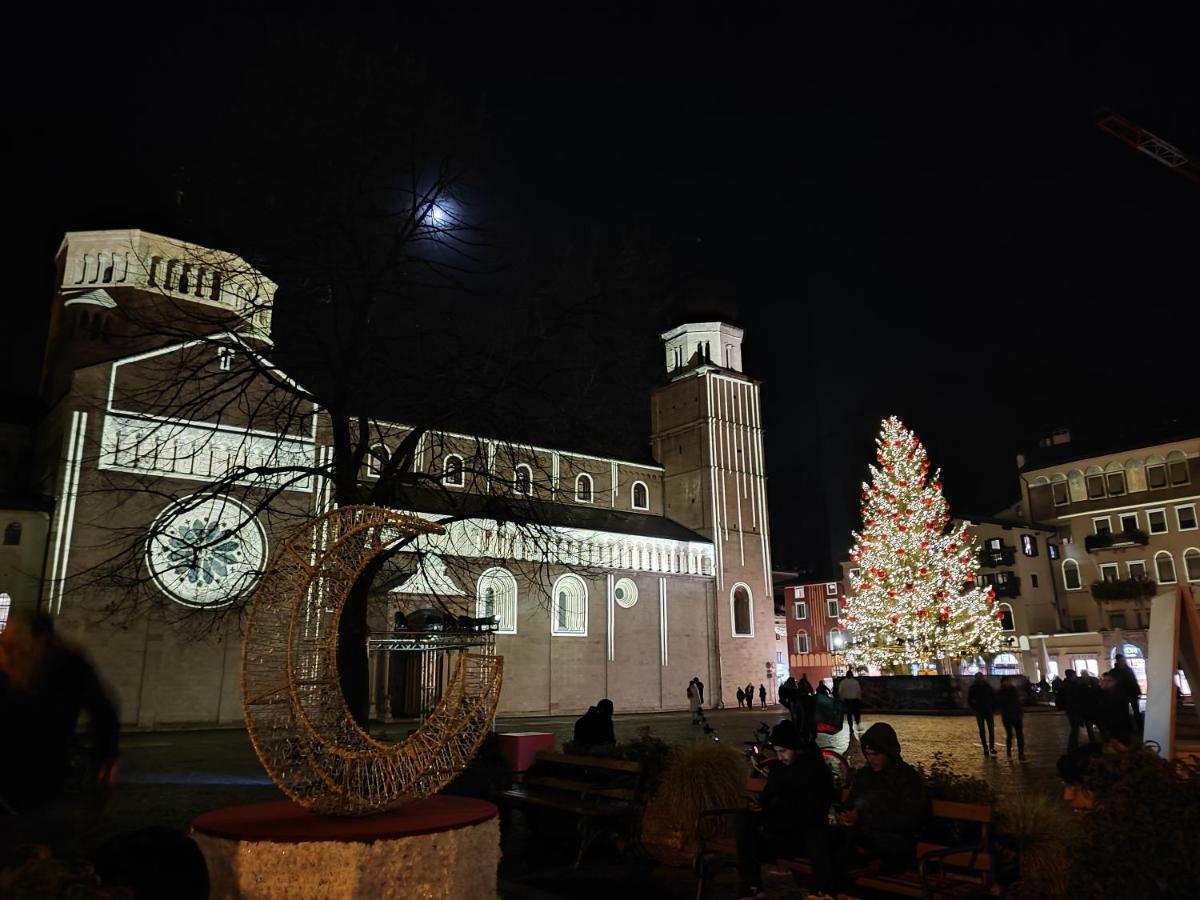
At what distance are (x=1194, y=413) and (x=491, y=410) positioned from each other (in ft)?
182

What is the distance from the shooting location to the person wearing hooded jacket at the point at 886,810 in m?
5.36

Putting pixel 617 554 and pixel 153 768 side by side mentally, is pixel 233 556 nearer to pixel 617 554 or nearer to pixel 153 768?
pixel 153 768

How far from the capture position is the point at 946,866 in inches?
208

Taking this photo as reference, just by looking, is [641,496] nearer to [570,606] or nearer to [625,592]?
[625,592]

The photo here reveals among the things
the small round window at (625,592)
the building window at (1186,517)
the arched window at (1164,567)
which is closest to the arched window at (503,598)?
the small round window at (625,592)

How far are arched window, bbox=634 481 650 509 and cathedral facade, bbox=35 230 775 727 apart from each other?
0.42 feet

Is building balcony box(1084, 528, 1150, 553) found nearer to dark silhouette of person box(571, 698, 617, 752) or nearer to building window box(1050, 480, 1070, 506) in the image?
building window box(1050, 480, 1070, 506)

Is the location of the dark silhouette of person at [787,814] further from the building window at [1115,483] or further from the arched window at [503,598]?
the building window at [1115,483]

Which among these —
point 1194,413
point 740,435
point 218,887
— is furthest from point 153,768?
point 1194,413

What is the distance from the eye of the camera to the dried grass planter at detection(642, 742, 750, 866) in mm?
Result: 7145

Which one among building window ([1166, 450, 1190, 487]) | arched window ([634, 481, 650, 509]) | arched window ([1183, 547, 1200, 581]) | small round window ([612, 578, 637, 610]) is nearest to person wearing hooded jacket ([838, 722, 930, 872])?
small round window ([612, 578, 637, 610])

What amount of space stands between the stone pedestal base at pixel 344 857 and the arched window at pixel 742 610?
41172 mm

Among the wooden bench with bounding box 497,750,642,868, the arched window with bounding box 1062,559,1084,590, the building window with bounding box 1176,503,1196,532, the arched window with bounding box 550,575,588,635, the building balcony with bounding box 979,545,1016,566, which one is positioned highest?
the building window with bounding box 1176,503,1196,532

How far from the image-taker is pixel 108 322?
33.2 meters
